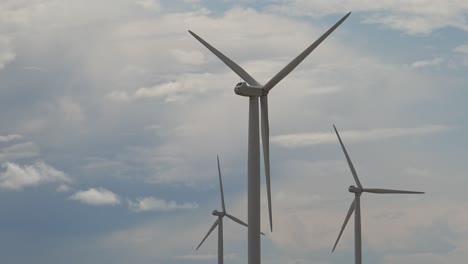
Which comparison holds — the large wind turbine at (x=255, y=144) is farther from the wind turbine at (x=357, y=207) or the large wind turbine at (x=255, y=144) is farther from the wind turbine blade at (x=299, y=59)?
the wind turbine at (x=357, y=207)

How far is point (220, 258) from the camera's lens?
99.0 metres

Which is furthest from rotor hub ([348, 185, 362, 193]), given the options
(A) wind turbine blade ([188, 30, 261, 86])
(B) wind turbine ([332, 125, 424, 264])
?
→ (A) wind turbine blade ([188, 30, 261, 86])

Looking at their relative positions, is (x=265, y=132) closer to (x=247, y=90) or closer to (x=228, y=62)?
(x=247, y=90)

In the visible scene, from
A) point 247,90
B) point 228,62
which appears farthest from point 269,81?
point 228,62

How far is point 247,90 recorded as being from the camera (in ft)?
188

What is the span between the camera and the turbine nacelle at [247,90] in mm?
57000

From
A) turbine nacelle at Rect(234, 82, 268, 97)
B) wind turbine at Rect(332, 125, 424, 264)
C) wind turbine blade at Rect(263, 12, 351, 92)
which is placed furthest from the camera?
wind turbine at Rect(332, 125, 424, 264)

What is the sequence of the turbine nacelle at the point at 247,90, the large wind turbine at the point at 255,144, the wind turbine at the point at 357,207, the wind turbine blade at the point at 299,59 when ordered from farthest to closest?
the wind turbine at the point at 357,207 < the wind turbine blade at the point at 299,59 < the turbine nacelle at the point at 247,90 < the large wind turbine at the point at 255,144

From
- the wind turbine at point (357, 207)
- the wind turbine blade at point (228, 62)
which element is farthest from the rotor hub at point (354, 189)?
the wind turbine blade at point (228, 62)

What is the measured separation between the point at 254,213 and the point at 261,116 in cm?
570

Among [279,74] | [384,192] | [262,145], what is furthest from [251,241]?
[384,192]

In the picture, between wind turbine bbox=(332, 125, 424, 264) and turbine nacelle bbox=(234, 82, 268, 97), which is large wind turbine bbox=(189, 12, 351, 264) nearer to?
turbine nacelle bbox=(234, 82, 268, 97)

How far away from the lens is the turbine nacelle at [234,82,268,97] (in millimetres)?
57000

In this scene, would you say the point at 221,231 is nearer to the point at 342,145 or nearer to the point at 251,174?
the point at 342,145
